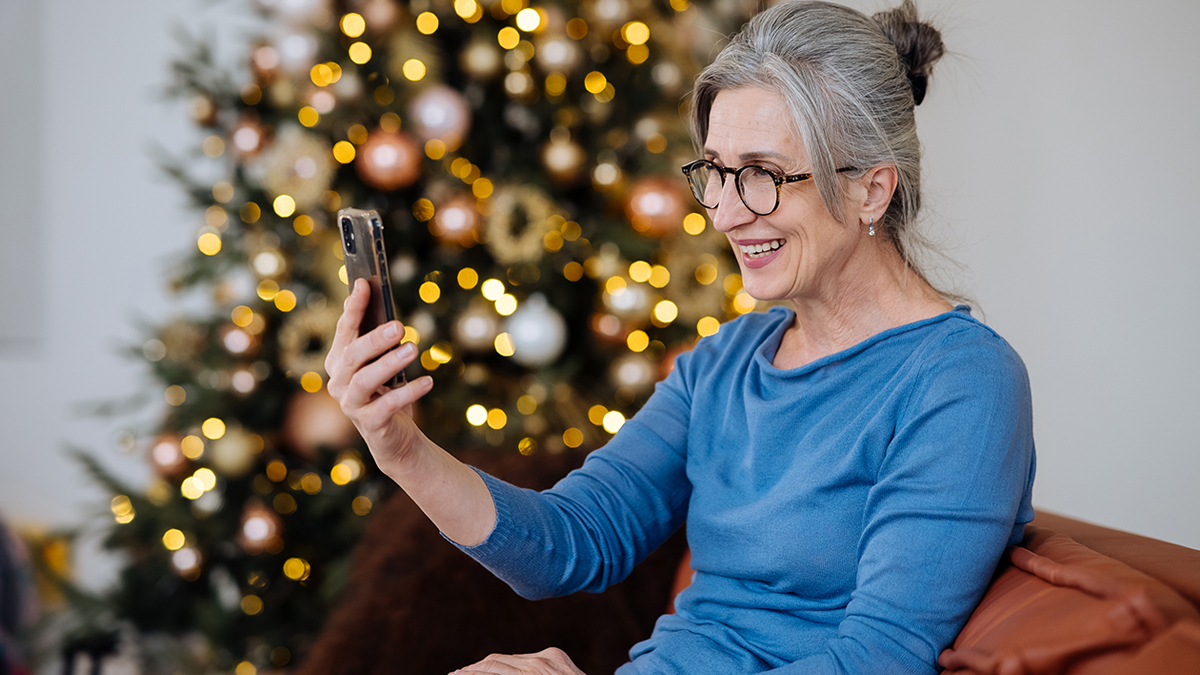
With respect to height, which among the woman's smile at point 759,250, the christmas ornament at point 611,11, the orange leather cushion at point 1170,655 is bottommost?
the orange leather cushion at point 1170,655

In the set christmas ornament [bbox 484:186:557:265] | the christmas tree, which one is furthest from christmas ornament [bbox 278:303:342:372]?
christmas ornament [bbox 484:186:557:265]

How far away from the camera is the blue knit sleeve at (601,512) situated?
1048 mm

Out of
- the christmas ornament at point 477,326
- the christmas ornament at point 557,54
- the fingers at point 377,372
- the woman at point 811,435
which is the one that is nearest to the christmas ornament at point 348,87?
the christmas ornament at point 557,54

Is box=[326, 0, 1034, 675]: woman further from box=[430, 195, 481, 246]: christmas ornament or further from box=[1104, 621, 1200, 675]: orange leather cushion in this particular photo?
box=[430, 195, 481, 246]: christmas ornament

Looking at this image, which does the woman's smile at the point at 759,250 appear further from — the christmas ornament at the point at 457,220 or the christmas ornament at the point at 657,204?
the christmas ornament at the point at 457,220

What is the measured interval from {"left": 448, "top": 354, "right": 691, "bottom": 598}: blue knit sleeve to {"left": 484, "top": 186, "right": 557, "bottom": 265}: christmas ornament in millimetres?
907

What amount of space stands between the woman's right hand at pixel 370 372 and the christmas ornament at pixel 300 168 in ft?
4.28

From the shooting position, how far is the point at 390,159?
204cm

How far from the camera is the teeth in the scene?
1049 millimetres

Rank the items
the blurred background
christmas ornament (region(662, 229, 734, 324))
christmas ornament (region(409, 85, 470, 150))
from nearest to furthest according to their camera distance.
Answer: the blurred background, christmas ornament (region(409, 85, 470, 150)), christmas ornament (region(662, 229, 734, 324))

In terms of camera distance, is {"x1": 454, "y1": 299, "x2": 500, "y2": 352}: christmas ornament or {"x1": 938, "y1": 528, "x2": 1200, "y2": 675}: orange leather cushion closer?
{"x1": 938, "y1": 528, "x2": 1200, "y2": 675}: orange leather cushion

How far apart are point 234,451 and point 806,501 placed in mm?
1675

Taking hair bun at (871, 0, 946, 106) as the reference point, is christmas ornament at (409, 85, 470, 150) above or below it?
below

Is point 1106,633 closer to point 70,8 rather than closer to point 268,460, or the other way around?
point 268,460
